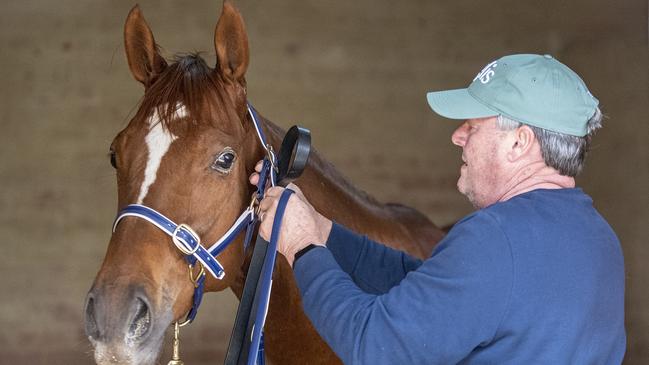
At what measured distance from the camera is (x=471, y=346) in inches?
55.6

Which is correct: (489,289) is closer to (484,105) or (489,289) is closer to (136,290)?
(484,105)

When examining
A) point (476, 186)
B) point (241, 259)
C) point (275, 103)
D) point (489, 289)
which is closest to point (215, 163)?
point (241, 259)

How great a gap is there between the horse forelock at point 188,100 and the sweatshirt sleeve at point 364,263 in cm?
43

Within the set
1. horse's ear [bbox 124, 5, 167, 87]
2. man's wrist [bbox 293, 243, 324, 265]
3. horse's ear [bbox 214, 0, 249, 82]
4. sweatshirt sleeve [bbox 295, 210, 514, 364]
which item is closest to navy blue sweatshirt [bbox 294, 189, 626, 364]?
sweatshirt sleeve [bbox 295, 210, 514, 364]

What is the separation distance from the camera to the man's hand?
1.71 metres

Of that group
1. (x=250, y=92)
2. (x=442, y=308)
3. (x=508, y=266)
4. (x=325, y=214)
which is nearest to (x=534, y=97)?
(x=508, y=266)

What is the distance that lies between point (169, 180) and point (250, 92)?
4220 millimetres

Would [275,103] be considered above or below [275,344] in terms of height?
above

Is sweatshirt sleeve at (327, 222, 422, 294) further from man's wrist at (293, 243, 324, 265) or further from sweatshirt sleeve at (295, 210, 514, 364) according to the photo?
sweatshirt sleeve at (295, 210, 514, 364)

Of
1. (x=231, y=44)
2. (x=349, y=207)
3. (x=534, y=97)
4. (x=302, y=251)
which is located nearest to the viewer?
(x=534, y=97)

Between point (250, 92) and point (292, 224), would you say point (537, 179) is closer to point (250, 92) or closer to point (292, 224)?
point (292, 224)

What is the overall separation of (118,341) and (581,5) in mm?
5154

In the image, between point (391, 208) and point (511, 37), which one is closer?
point (391, 208)

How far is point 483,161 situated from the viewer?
1599mm
